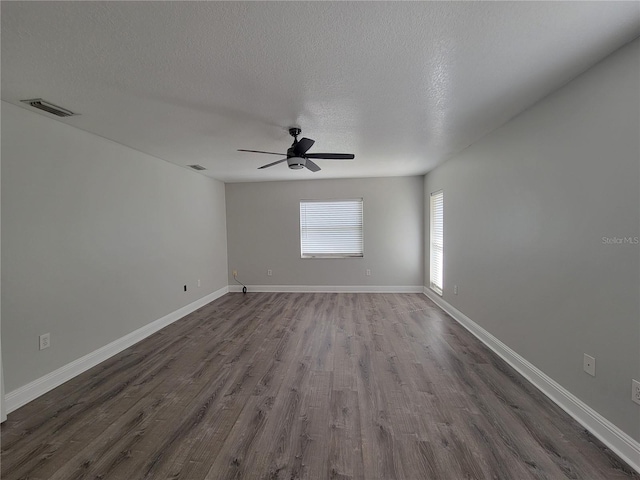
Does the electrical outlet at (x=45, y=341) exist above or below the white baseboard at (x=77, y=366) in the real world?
above

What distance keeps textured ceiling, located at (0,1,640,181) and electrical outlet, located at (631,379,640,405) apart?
74.5 inches

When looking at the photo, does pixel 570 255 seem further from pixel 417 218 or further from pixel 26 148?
pixel 26 148

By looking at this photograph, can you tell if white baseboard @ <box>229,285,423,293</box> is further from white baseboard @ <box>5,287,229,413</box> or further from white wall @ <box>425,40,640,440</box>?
white wall @ <box>425,40,640,440</box>

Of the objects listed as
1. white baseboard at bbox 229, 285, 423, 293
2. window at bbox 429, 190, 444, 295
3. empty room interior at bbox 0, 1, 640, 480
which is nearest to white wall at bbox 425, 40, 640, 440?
empty room interior at bbox 0, 1, 640, 480

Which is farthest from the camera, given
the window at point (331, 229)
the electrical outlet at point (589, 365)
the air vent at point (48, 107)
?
the window at point (331, 229)

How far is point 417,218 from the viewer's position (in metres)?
5.30

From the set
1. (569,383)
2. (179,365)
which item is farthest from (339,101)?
(179,365)

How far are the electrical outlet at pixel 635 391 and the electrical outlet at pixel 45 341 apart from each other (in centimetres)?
413

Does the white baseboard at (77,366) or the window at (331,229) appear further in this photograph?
the window at (331,229)

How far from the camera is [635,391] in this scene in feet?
4.86

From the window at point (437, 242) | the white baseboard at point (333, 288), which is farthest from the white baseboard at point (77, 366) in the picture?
the window at point (437, 242)

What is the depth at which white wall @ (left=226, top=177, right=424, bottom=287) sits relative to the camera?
17.5ft

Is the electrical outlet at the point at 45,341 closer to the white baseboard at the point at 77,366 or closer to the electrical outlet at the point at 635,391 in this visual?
the white baseboard at the point at 77,366

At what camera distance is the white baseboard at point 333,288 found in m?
5.43
